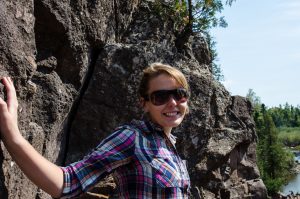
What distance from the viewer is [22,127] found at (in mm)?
3801

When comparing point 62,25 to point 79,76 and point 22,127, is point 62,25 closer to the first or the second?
point 79,76

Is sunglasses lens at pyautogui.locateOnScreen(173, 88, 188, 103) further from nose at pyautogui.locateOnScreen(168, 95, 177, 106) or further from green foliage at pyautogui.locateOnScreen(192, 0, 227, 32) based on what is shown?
green foliage at pyautogui.locateOnScreen(192, 0, 227, 32)

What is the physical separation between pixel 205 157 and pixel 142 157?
11.3 meters

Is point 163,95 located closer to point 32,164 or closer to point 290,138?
point 32,164

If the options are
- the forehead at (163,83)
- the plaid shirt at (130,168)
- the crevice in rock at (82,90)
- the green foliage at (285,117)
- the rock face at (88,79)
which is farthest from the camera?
the green foliage at (285,117)

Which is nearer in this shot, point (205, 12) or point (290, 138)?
point (205, 12)

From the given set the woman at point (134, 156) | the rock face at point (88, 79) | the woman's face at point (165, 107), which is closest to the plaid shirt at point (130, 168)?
the woman at point (134, 156)

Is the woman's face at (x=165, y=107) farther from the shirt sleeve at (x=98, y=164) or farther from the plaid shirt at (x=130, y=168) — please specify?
the shirt sleeve at (x=98, y=164)

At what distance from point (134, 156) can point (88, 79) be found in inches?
285

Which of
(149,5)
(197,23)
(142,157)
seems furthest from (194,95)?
(142,157)

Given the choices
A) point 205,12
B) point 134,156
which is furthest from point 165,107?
point 205,12

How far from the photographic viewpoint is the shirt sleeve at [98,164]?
2746mm

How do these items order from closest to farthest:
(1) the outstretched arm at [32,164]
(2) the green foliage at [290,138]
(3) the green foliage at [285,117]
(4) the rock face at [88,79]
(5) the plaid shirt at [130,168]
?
(1) the outstretched arm at [32,164] < (5) the plaid shirt at [130,168] < (4) the rock face at [88,79] < (2) the green foliage at [290,138] < (3) the green foliage at [285,117]

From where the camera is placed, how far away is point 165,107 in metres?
3.24
